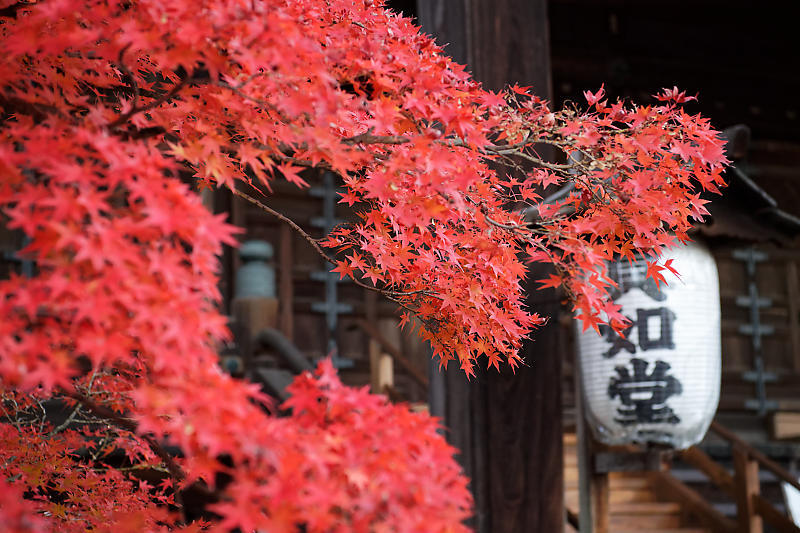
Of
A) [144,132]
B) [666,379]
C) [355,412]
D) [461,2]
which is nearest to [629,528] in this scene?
[666,379]

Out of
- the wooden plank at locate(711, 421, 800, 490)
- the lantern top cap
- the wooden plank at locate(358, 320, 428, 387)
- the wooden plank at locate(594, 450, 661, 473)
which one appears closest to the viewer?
the wooden plank at locate(594, 450, 661, 473)

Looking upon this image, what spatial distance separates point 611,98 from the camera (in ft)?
21.7

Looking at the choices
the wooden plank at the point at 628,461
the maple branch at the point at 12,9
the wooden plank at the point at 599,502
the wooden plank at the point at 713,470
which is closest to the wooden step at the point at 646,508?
the wooden plank at the point at 713,470

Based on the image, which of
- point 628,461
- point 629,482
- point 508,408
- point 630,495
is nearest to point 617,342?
point 508,408

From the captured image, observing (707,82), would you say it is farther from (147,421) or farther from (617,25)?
(147,421)

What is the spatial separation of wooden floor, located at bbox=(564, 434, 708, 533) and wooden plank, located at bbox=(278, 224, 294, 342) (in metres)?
2.26

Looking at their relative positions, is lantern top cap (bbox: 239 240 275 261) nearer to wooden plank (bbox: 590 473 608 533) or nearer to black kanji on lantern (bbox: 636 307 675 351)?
wooden plank (bbox: 590 473 608 533)

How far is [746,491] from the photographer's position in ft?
14.3

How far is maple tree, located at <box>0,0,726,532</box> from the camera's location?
113 cm

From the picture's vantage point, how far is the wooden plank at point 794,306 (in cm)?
711

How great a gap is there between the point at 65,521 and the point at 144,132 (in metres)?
1.22

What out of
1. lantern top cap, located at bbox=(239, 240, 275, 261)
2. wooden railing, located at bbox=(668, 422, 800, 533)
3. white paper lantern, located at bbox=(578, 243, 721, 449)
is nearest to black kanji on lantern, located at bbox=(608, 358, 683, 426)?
white paper lantern, located at bbox=(578, 243, 721, 449)

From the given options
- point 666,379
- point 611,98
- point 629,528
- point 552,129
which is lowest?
point 629,528

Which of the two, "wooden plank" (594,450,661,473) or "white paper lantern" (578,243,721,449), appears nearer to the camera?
"white paper lantern" (578,243,721,449)
